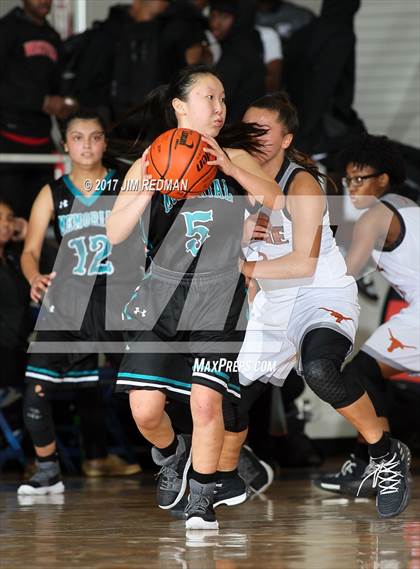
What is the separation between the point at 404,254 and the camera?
579 cm

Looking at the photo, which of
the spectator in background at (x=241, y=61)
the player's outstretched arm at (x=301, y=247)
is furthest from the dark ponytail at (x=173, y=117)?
the spectator in background at (x=241, y=61)

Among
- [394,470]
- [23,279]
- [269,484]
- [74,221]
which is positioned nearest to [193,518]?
[394,470]

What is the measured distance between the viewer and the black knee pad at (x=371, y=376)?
583cm

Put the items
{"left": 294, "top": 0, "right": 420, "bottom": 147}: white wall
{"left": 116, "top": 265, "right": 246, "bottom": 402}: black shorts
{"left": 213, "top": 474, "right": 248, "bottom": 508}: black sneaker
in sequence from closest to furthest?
{"left": 116, "top": 265, "right": 246, "bottom": 402}: black shorts < {"left": 213, "top": 474, "right": 248, "bottom": 508}: black sneaker < {"left": 294, "top": 0, "right": 420, "bottom": 147}: white wall

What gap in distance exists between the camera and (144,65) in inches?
308

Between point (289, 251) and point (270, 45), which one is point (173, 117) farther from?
point (270, 45)

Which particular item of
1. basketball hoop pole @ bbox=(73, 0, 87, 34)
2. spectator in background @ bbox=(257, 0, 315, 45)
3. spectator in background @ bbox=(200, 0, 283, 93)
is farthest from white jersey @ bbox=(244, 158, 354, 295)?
basketball hoop pole @ bbox=(73, 0, 87, 34)

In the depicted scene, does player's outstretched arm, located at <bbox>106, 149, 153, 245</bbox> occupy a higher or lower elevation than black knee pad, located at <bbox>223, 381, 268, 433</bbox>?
higher

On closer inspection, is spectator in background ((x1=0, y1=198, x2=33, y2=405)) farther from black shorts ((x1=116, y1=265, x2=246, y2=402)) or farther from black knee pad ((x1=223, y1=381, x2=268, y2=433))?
black shorts ((x1=116, y1=265, x2=246, y2=402))

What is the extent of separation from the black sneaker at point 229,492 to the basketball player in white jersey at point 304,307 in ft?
0.41

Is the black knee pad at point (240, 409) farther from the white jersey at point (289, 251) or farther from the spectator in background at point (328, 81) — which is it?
the spectator in background at point (328, 81)

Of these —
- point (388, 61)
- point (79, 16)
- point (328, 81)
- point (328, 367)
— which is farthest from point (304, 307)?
point (388, 61)

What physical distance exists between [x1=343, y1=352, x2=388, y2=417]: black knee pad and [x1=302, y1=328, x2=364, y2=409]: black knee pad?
1015 millimetres

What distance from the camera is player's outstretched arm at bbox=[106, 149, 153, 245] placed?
14.8 ft
